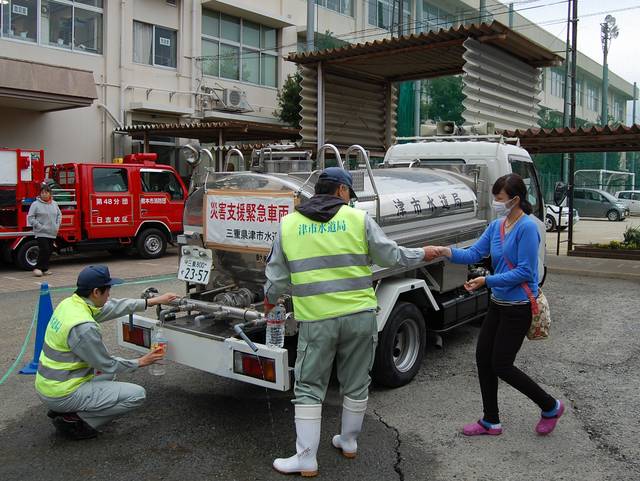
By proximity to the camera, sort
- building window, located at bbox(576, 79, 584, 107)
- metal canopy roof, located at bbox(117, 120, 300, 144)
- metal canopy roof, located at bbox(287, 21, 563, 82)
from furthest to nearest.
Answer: building window, located at bbox(576, 79, 584, 107) → metal canopy roof, located at bbox(117, 120, 300, 144) → metal canopy roof, located at bbox(287, 21, 563, 82)

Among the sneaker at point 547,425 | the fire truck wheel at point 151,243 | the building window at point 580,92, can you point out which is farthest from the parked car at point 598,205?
the sneaker at point 547,425

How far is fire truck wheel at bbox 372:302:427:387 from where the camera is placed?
4.96 m

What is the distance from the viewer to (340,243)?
3.67 meters

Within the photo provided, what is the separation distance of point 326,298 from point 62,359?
178 centimetres

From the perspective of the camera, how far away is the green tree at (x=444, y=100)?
25469mm

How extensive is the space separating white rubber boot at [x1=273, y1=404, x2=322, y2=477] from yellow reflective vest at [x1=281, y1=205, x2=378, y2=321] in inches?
21.0

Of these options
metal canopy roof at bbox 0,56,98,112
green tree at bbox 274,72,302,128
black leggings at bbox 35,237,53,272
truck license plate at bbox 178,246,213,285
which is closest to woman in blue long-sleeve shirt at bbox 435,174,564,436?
truck license plate at bbox 178,246,213,285

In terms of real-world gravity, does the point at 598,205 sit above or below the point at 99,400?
above

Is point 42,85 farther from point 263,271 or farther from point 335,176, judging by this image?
point 335,176

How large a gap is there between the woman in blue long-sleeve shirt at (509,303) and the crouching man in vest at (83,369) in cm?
227

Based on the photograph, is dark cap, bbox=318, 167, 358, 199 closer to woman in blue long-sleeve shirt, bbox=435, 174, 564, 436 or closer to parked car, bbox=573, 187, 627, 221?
woman in blue long-sleeve shirt, bbox=435, 174, 564, 436

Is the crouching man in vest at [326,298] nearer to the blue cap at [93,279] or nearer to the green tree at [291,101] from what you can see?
the blue cap at [93,279]

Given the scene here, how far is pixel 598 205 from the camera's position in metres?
30.9

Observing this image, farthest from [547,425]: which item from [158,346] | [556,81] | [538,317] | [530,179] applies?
[556,81]
